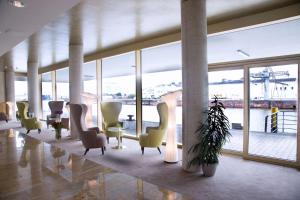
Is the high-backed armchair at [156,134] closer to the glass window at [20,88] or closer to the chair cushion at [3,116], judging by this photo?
the chair cushion at [3,116]

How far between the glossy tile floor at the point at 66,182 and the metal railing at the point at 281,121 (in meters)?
4.15

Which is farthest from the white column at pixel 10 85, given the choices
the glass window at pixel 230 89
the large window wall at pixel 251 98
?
the glass window at pixel 230 89

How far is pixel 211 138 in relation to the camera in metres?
4.07

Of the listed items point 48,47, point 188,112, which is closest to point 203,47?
point 188,112

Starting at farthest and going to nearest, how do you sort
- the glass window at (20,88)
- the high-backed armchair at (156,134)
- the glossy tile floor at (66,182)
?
the glass window at (20,88) → the high-backed armchair at (156,134) → the glossy tile floor at (66,182)

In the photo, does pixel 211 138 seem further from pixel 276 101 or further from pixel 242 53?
pixel 242 53

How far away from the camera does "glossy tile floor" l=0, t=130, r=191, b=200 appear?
2.98 metres

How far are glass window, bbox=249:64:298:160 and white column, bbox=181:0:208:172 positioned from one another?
1913mm

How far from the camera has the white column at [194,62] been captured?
4.24 meters

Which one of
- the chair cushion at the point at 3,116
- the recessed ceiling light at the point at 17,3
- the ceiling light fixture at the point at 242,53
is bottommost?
the chair cushion at the point at 3,116

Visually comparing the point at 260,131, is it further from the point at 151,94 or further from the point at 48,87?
the point at 48,87

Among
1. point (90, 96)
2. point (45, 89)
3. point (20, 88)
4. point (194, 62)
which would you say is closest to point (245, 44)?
point (194, 62)

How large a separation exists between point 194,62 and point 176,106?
53.0 inches

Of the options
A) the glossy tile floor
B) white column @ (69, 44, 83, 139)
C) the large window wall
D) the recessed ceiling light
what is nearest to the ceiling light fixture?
the large window wall
